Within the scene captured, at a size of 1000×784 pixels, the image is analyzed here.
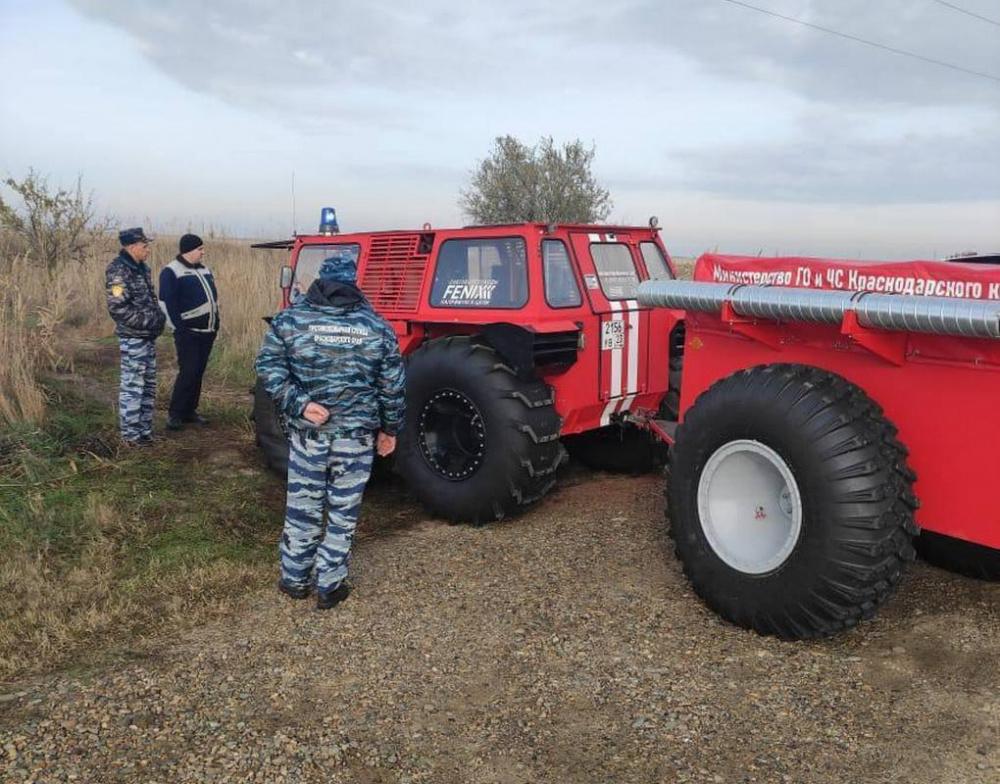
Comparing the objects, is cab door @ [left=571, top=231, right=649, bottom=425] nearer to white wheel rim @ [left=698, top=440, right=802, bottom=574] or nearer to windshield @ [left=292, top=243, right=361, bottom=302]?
white wheel rim @ [left=698, top=440, right=802, bottom=574]

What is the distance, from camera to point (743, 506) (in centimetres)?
379

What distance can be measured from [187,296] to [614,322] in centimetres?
389

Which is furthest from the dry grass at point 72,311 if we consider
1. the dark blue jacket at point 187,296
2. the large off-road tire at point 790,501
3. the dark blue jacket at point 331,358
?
the large off-road tire at point 790,501

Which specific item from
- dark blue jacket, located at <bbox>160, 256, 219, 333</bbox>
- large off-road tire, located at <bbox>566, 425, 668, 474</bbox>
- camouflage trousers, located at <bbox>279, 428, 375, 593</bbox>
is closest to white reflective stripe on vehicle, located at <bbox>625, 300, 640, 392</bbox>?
large off-road tire, located at <bbox>566, 425, 668, 474</bbox>

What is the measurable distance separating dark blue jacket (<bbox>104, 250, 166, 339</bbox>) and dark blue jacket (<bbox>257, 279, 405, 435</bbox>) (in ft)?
11.2

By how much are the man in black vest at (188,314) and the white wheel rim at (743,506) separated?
498cm

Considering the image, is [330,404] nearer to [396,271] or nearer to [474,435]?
[474,435]

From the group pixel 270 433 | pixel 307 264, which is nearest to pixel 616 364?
pixel 270 433

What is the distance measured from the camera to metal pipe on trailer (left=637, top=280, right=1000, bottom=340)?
2900 millimetres

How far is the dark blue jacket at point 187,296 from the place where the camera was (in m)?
6.91

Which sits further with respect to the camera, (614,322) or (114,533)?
(614,322)

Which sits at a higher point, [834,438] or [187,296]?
[187,296]

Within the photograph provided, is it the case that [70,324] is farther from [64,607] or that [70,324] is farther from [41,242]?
[64,607]

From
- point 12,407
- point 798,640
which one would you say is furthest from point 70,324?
point 798,640
